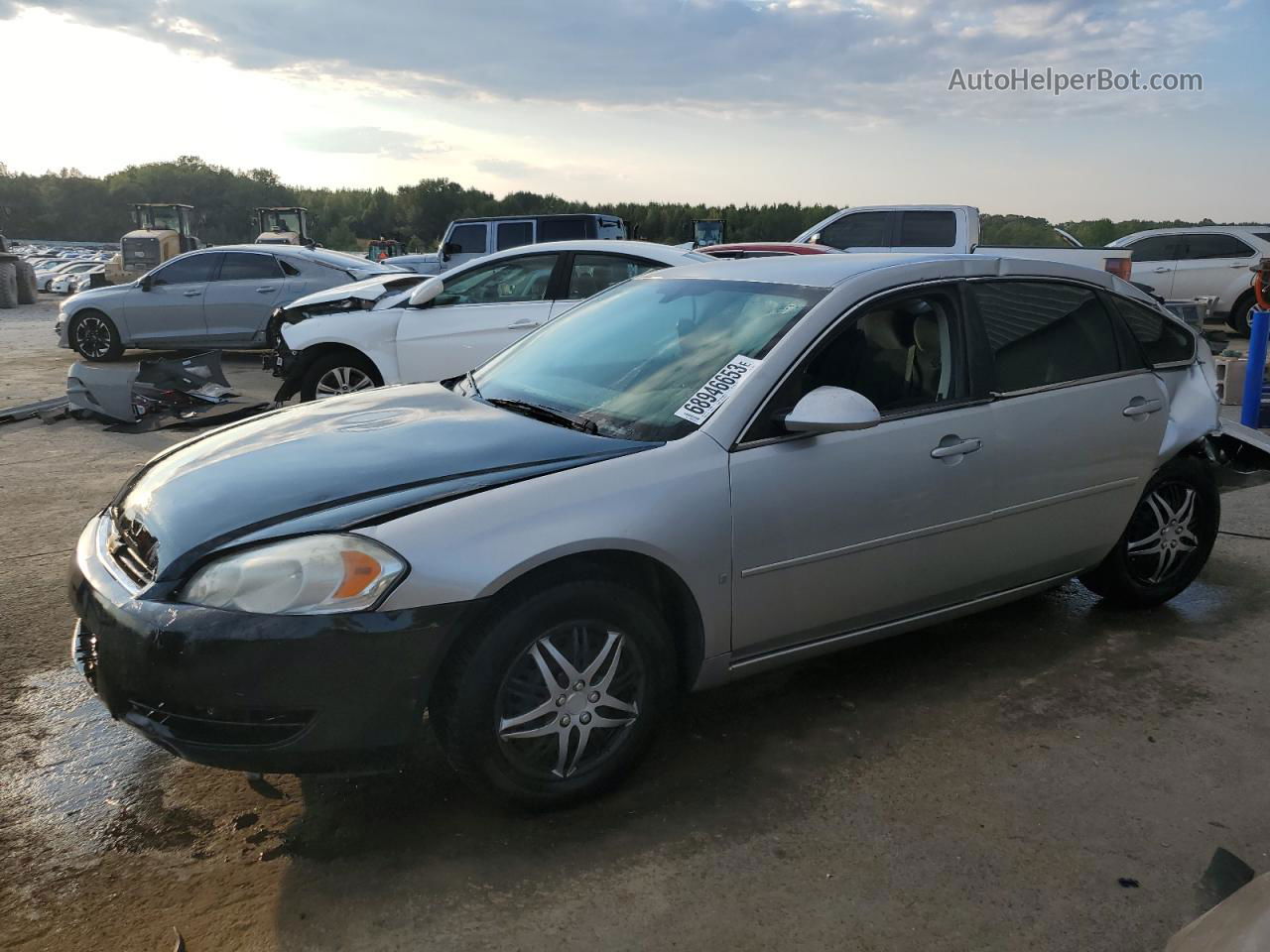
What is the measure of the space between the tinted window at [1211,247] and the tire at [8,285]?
87.4 ft

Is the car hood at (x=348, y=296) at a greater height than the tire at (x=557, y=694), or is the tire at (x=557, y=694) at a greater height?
the car hood at (x=348, y=296)

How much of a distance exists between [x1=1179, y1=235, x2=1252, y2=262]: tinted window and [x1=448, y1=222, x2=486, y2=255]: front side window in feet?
40.6

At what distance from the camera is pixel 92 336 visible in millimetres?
14023

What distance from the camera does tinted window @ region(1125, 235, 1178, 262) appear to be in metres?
17.3

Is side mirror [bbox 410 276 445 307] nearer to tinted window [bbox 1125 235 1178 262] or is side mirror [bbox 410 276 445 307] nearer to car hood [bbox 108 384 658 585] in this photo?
car hood [bbox 108 384 658 585]

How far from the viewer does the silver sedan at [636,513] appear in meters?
2.54

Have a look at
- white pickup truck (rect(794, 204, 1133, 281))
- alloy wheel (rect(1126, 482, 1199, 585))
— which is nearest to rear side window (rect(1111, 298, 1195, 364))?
alloy wheel (rect(1126, 482, 1199, 585))

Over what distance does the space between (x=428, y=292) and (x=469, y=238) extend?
39.6 ft

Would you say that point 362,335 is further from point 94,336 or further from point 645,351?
point 94,336

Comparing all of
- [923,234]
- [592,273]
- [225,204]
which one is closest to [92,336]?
[592,273]

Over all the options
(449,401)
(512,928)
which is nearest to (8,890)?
(512,928)

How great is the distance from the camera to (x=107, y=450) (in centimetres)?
795

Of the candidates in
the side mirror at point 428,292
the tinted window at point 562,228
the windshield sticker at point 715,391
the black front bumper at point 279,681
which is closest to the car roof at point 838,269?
the windshield sticker at point 715,391

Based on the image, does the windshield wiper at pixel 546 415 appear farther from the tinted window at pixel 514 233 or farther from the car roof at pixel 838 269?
the tinted window at pixel 514 233
